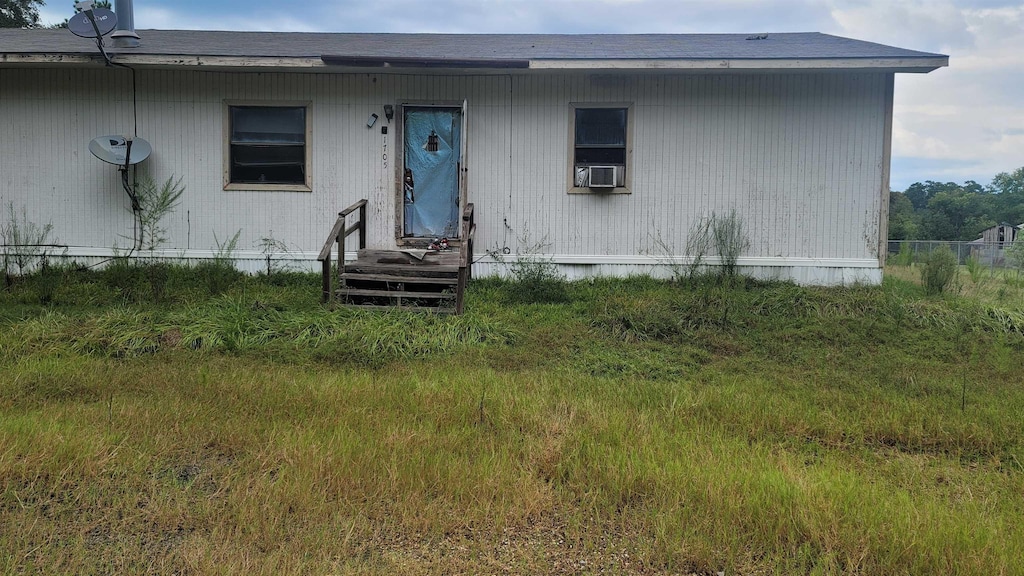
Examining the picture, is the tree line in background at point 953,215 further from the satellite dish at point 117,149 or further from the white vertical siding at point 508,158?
the satellite dish at point 117,149

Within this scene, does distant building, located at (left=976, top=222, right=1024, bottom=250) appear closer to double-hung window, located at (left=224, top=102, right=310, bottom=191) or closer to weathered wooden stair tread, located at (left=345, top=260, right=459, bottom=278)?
weathered wooden stair tread, located at (left=345, top=260, right=459, bottom=278)

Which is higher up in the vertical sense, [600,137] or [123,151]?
[600,137]

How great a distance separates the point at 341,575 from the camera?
2.43m

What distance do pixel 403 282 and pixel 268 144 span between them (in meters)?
3.43

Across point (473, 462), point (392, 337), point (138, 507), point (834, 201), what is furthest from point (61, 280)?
point (834, 201)

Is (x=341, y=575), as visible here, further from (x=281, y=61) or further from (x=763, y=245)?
(x=763, y=245)

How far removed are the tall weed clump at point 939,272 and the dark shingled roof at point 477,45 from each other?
8.60 feet

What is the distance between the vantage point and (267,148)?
9.41 meters

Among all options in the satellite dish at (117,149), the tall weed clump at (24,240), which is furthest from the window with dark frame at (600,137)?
the tall weed clump at (24,240)

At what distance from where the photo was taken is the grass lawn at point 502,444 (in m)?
2.63

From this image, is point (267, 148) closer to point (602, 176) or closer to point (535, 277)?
point (535, 277)

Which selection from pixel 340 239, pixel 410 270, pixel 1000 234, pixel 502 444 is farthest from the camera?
pixel 1000 234

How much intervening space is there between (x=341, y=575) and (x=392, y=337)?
3.86 meters

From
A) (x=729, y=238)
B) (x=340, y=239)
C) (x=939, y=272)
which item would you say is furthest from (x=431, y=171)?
(x=939, y=272)
